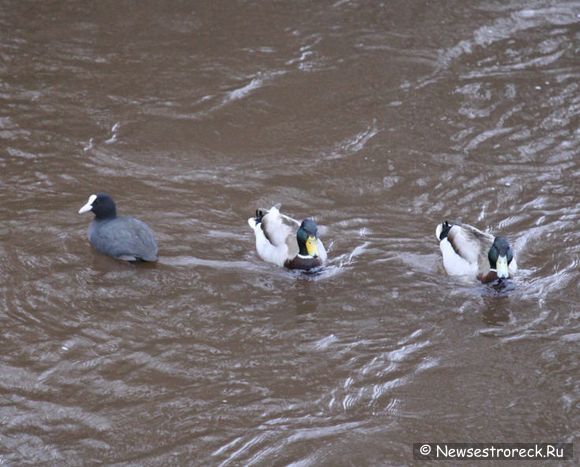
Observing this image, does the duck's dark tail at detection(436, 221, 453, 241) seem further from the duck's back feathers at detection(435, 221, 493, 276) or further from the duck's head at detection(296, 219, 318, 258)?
the duck's head at detection(296, 219, 318, 258)

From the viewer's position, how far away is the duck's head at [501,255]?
344 inches

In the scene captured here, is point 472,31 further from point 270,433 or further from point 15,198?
point 270,433

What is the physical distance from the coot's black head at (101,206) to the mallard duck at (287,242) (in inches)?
53.0

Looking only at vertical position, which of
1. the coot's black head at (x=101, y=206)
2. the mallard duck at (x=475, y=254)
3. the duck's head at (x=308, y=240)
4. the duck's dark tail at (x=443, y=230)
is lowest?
the mallard duck at (x=475, y=254)

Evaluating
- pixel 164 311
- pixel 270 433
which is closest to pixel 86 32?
pixel 164 311

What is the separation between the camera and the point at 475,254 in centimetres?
908

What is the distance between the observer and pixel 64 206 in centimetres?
988

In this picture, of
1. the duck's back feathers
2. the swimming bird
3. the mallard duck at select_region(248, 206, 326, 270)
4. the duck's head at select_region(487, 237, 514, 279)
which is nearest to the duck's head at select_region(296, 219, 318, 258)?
the mallard duck at select_region(248, 206, 326, 270)

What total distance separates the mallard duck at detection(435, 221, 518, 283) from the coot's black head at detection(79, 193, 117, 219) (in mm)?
3130

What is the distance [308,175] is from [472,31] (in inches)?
179

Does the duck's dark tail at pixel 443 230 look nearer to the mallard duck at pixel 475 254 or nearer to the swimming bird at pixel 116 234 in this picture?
the mallard duck at pixel 475 254

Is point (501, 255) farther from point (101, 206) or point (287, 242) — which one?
point (101, 206)

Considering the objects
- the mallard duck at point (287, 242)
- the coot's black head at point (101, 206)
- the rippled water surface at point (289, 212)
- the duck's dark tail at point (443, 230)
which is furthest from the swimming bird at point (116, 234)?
the duck's dark tail at point (443, 230)

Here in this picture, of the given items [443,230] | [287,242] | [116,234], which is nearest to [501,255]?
[443,230]
